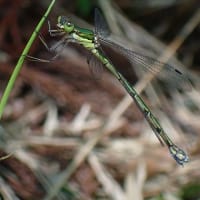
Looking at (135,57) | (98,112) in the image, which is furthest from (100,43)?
(98,112)

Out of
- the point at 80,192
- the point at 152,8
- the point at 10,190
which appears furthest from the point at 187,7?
the point at 10,190

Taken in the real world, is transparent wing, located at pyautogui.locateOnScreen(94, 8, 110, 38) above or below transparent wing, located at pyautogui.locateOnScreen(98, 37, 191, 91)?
above

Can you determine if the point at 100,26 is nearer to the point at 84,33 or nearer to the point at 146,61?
the point at 84,33

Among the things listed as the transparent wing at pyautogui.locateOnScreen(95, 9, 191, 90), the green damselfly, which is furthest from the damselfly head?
the transparent wing at pyautogui.locateOnScreen(95, 9, 191, 90)

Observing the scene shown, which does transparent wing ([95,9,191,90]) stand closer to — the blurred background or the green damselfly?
the green damselfly

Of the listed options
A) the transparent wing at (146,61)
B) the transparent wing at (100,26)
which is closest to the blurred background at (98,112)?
the transparent wing at (146,61)

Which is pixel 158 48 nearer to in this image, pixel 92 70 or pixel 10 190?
pixel 92 70

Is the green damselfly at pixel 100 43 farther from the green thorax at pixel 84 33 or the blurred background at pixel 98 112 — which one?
the blurred background at pixel 98 112
